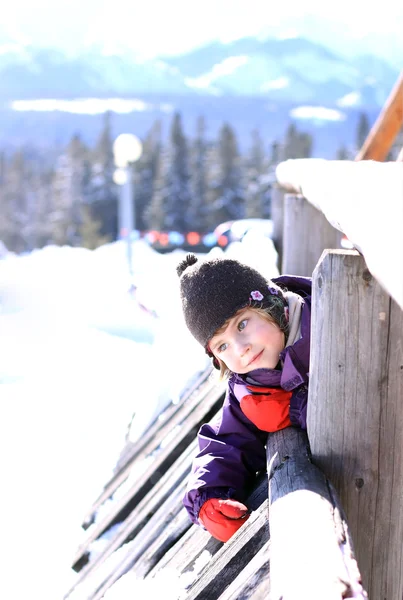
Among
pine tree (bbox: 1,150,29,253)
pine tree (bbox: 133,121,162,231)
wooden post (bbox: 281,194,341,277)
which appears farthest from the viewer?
pine tree (bbox: 1,150,29,253)

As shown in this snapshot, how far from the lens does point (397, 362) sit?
1428 millimetres

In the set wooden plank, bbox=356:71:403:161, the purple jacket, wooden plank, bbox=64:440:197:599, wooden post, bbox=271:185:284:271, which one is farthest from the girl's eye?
wooden plank, bbox=356:71:403:161

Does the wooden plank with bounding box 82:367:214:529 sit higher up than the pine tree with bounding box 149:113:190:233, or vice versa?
the wooden plank with bounding box 82:367:214:529

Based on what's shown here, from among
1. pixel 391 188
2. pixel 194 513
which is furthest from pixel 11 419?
pixel 391 188

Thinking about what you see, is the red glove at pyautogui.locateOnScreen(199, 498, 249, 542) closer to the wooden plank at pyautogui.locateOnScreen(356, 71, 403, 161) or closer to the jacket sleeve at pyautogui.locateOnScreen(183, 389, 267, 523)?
the jacket sleeve at pyautogui.locateOnScreen(183, 389, 267, 523)

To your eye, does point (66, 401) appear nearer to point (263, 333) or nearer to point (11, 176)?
point (263, 333)

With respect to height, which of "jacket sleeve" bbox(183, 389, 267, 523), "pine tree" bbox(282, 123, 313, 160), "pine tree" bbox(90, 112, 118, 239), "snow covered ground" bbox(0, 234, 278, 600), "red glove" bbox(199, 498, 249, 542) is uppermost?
Answer: "jacket sleeve" bbox(183, 389, 267, 523)

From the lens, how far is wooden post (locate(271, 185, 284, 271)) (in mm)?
4397

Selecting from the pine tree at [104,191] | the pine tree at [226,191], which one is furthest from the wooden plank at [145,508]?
the pine tree at [104,191]

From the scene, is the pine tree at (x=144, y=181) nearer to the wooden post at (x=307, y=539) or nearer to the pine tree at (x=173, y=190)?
the pine tree at (x=173, y=190)

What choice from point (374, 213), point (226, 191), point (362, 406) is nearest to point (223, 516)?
point (362, 406)

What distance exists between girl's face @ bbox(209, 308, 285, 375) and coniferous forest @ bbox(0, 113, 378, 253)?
160 feet

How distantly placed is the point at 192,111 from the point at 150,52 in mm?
18716

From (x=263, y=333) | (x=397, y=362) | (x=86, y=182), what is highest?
(x=397, y=362)
